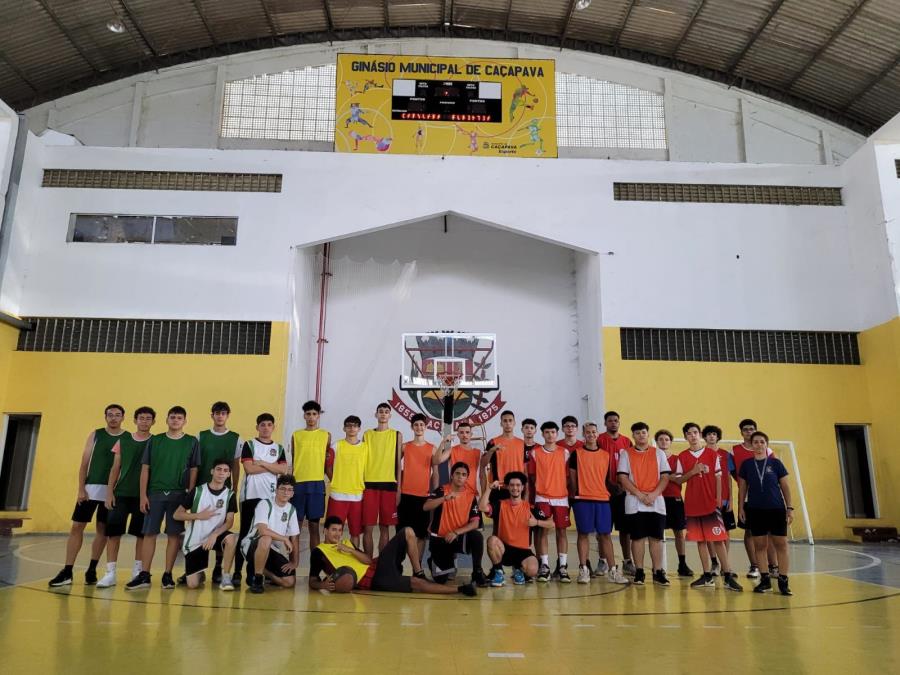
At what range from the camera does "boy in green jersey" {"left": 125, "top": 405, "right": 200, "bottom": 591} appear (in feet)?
18.1

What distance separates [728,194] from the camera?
12391 mm

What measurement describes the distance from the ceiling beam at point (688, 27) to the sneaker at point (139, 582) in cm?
1412

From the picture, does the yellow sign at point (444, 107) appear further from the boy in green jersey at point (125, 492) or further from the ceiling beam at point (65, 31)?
the boy in green jersey at point (125, 492)

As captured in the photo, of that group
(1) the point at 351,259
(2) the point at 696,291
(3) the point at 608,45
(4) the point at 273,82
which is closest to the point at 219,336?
(1) the point at 351,259

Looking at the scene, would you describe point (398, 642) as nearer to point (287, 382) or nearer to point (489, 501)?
point (489, 501)

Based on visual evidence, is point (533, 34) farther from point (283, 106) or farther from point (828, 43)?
point (828, 43)

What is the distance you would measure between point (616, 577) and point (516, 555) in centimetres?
94

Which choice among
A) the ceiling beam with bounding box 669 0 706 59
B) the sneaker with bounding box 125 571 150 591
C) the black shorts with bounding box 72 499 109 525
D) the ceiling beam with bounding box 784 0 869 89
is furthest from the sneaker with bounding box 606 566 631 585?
the ceiling beam with bounding box 669 0 706 59

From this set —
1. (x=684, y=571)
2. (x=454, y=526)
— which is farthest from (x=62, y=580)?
(x=684, y=571)

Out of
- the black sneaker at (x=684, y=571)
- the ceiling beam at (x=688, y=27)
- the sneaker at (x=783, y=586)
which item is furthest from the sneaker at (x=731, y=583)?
the ceiling beam at (x=688, y=27)

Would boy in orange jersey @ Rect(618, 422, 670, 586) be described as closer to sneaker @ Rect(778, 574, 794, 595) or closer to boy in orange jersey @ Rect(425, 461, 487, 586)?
sneaker @ Rect(778, 574, 794, 595)

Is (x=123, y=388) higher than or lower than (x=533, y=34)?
lower

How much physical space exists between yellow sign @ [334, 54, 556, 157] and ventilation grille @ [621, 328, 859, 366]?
385 centimetres

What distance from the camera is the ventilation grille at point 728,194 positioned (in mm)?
12352
